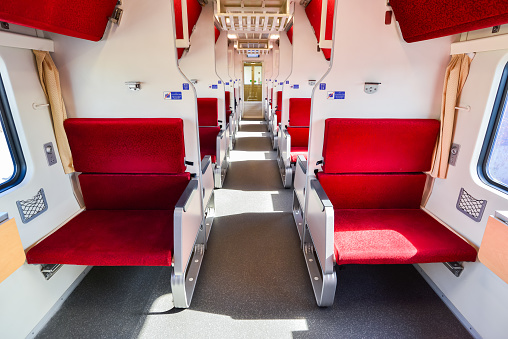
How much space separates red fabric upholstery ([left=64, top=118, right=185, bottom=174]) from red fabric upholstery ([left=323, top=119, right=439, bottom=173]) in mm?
1316

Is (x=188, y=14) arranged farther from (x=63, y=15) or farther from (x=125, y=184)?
→ (x=125, y=184)

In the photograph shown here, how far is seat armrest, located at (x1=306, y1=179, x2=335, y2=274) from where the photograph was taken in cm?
201

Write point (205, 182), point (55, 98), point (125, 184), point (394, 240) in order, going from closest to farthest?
point (394, 240)
point (55, 98)
point (125, 184)
point (205, 182)

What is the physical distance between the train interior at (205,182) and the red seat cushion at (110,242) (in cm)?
1

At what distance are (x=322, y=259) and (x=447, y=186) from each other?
123cm

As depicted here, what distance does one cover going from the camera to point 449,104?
2.25m

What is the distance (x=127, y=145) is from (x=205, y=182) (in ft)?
2.87

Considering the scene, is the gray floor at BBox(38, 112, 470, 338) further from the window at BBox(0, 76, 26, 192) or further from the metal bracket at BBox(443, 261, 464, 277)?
the window at BBox(0, 76, 26, 192)

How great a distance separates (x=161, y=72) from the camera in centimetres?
237

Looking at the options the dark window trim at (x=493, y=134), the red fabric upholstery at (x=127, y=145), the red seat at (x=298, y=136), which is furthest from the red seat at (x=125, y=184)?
the red seat at (x=298, y=136)

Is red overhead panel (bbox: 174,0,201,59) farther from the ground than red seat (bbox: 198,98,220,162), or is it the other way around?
red overhead panel (bbox: 174,0,201,59)

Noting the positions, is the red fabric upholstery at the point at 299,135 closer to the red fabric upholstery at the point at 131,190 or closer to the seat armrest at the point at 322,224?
the seat armrest at the point at 322,224

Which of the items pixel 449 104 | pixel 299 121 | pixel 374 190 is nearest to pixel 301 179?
pixel 374 190

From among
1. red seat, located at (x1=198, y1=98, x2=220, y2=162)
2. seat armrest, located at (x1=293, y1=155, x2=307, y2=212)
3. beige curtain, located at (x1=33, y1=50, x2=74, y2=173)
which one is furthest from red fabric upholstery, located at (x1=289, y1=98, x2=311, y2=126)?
beige curtain, located at (x1=33, y1=50, x2=74, y2=173)
